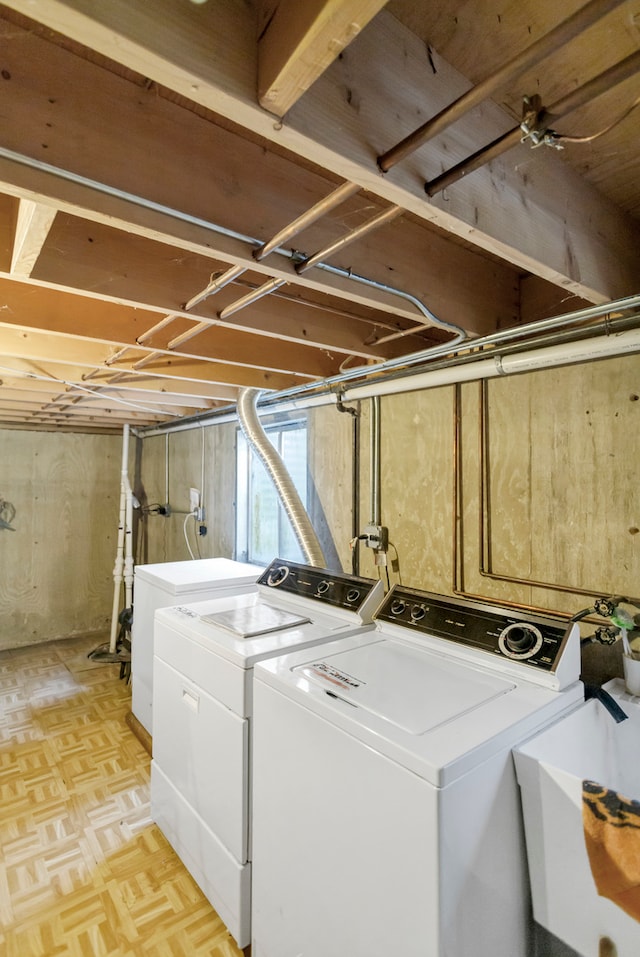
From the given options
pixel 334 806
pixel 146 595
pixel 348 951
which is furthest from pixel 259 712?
pixel 146 595

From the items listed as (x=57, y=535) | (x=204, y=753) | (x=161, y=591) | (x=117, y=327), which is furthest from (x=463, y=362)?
(x=57, y=535)

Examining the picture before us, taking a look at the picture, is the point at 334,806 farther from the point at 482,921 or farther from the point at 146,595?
the point at 146,595

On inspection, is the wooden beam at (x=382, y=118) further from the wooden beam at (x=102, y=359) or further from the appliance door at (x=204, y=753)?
the appliance door at (x=204, y=753)

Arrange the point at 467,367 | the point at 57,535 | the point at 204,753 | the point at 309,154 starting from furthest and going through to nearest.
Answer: the point at 57,535 → the point at 467,367 → the point at 204,753 → the point at 309,154

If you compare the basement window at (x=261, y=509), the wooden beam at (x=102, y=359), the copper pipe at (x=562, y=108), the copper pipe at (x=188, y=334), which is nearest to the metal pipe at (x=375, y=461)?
the wooden beam at (x=102, y=359)

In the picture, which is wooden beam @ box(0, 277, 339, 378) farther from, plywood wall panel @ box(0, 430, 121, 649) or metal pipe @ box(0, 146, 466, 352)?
plywood wall panel @ box(0, 430, 121, 649)

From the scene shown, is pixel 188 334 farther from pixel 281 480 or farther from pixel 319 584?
pixel 319 584

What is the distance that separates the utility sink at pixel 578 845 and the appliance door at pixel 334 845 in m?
0.30

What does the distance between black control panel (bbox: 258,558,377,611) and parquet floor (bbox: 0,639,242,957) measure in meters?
1.20

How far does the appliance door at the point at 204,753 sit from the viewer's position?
1.47 m

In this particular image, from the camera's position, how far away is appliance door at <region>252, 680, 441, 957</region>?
95 centimetres

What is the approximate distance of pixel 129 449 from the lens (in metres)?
4.87

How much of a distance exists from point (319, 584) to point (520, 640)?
931 millimetres

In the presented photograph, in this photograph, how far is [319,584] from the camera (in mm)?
2088
